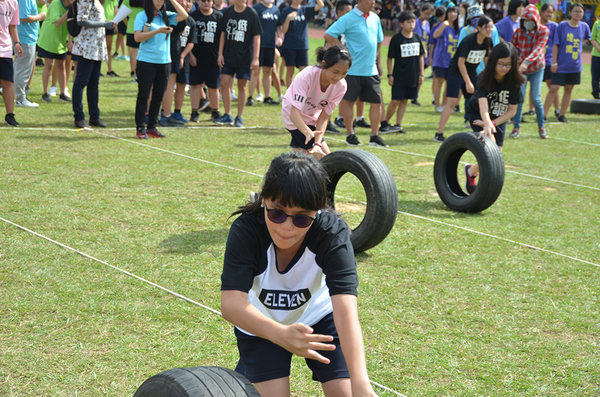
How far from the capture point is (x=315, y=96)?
5.37 meters

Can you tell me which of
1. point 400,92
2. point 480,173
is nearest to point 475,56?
point 400,92

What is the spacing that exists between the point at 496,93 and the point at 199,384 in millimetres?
5949

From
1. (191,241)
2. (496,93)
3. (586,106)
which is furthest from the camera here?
(586,106)

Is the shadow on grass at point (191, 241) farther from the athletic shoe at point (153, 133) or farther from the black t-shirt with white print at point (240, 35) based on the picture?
the black t-shirt with white print at point (240, 35)

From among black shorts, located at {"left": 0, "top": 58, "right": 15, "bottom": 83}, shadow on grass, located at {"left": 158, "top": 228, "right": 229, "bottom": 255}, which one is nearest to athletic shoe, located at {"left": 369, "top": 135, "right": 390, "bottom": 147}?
shadow on grass, located at {"left": 158, "top": 228, "right": 229, "bottom": 255}

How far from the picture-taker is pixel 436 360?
323 cm

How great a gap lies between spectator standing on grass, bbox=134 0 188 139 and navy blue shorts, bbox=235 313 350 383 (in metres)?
6.42

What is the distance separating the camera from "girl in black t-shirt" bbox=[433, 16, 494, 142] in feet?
30.2

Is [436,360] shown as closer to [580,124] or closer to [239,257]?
[239,257]

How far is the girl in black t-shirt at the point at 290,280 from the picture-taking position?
2.12 meters

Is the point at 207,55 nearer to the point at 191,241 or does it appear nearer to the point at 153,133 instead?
the point at 153,133

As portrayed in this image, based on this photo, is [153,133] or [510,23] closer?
[153,133]

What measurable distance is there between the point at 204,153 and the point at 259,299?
18.5ft

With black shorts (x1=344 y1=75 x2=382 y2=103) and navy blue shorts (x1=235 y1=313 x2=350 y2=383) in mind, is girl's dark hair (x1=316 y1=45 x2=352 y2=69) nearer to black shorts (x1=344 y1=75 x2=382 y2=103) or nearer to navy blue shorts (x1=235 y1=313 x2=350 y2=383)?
navy blue shorts (x1=235 y1=313 x2=350 y2=383)
